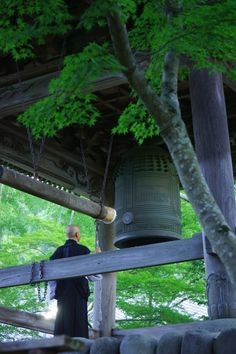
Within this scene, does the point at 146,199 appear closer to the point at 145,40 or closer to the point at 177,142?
the point at 145,40

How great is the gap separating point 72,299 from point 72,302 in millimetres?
34

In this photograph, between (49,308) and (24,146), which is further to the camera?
(49,308)

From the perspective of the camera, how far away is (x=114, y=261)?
581cm

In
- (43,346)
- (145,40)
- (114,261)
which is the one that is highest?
(145,40)

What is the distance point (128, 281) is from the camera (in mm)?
11062

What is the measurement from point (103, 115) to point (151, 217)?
78.8 inches

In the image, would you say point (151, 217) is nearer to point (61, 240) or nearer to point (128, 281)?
point (128, 281)

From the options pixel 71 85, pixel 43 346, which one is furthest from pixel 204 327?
pixel 43 346

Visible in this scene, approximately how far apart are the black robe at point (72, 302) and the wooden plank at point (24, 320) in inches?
40.9

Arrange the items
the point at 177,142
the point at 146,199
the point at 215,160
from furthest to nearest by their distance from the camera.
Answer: the point at 146,199 < the point at 215,160 < the point at 177,142

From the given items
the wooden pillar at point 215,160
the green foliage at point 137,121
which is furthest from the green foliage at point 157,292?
the green foliage at point 137,121

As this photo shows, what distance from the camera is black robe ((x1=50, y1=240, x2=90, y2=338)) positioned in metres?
6.40

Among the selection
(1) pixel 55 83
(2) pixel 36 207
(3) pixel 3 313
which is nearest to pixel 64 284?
(3) pixel 3 313

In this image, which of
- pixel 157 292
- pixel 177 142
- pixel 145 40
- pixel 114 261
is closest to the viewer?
pixel 177 142
